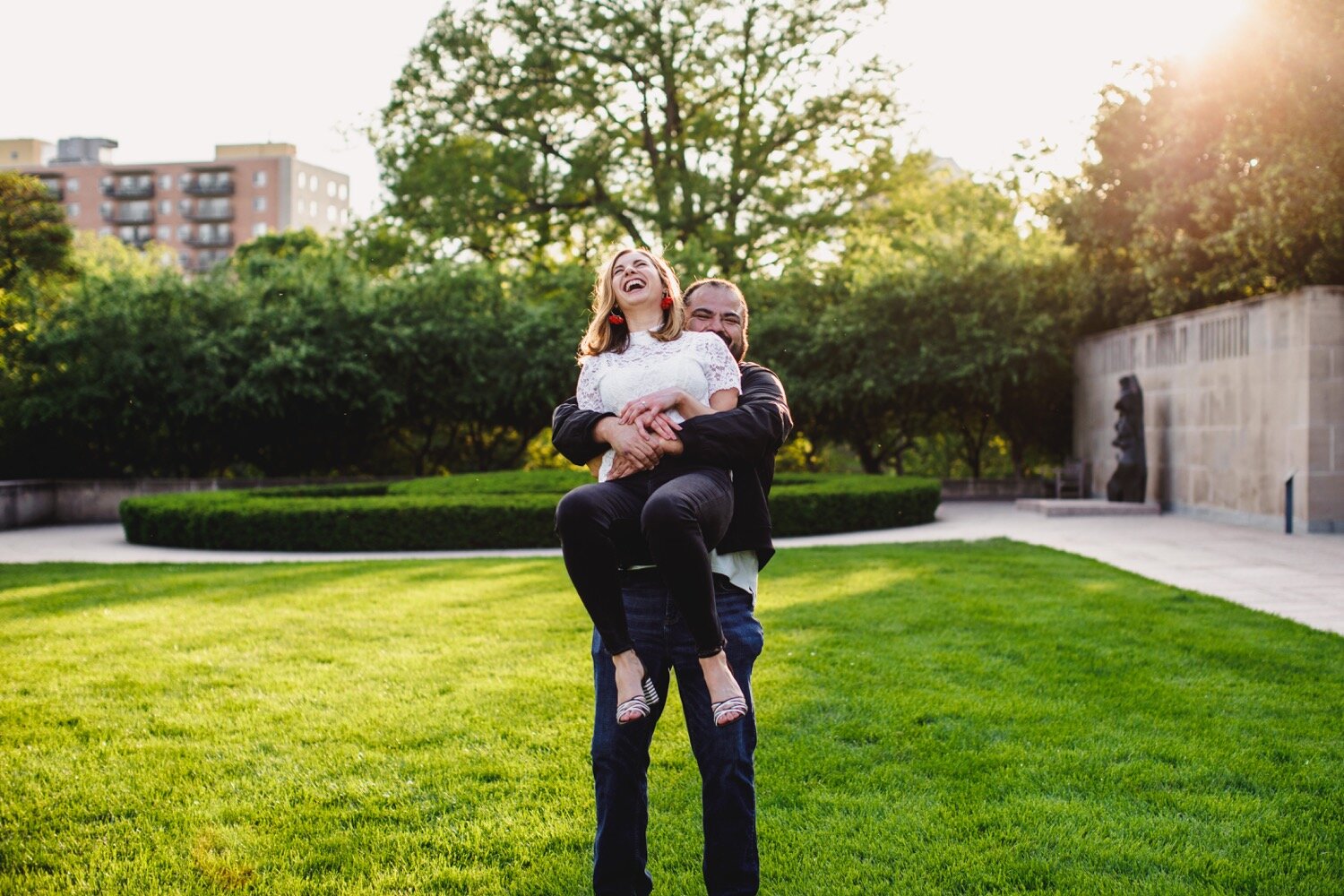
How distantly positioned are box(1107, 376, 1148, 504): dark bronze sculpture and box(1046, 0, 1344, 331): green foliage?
204cm

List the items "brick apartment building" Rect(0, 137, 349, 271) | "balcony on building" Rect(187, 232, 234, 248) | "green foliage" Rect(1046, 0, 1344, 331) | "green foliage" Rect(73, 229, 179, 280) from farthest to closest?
"balcony on building" Rect(187, 232, 234, 248)
"brick apartment building" Rect(0, 137, 349, 271)
"green foliage" Rect(73, 229, 179, 280)
"green foliage" Rect(1046, 0, 1344, 331)

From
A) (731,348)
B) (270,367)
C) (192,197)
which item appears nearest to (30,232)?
(270,367)

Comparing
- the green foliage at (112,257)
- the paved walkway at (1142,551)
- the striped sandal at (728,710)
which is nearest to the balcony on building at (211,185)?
the green foliage at (112,257)

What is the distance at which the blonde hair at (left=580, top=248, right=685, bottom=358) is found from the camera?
3.00 m

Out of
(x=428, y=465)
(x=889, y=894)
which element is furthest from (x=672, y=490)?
(x=428, y=465)

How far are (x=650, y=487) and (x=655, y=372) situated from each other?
1.08 feet

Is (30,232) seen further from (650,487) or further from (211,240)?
(211,240)

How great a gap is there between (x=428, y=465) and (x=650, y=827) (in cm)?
Answer: 1851

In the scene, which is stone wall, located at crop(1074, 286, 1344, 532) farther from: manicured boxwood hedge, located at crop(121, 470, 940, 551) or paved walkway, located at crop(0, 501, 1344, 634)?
manicured boxwood hedge, located at crop(121, 470, 940, 551)

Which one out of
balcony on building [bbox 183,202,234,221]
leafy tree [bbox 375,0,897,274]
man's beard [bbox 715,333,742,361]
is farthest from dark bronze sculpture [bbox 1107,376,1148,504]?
balcony on building [bbox 183,202,234,221]

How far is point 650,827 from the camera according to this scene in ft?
11.9

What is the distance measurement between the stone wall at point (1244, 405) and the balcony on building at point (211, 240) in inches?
3054

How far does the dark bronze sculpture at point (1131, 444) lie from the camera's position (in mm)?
16422

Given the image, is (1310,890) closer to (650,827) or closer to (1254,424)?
(650,827)
